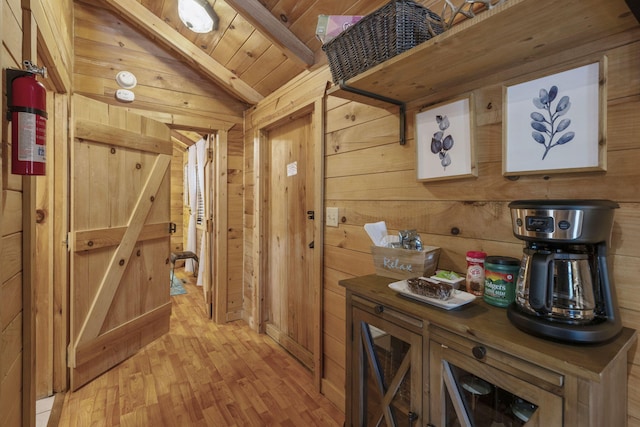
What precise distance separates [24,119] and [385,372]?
1470mm

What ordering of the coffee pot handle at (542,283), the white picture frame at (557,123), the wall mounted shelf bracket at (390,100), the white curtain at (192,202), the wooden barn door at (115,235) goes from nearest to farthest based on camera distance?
the coffee pot handle at (542,283) → the white picture frame at (557,123) → the wall mounted shelf bracket at (390,100) → the wooden barn door at (115,235) → the white curtain at (192,202)

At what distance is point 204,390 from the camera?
6.70 feet

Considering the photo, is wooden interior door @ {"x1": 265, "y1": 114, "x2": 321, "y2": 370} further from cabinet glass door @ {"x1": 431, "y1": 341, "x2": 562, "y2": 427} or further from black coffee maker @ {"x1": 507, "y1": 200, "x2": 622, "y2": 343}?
black coffee maker @ {"x1": 507, "y1": 200, "x2": 622, "y2": 343}

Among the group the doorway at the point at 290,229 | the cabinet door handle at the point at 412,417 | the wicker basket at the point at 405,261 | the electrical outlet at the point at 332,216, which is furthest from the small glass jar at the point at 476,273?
the doorway at the point at 290,229

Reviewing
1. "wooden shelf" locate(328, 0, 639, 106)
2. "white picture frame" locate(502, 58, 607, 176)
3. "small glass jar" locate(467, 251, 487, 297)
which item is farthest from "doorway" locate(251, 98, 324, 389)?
"white picture frame" locate(502, 58, 607, 176)

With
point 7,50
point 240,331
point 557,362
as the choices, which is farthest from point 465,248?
point 240,331

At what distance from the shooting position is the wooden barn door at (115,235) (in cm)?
209

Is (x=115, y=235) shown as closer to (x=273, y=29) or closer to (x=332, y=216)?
(x=332, y=216)

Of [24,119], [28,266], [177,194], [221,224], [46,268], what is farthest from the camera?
[177,194]

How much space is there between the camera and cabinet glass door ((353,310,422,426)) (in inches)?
38.2

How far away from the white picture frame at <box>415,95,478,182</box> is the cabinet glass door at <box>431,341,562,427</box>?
26.0 inches

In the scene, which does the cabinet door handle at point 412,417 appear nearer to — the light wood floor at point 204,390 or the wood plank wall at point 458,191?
the wood plank wall at point 458,191

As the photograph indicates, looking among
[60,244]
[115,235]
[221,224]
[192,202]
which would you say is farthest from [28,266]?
[192,202]

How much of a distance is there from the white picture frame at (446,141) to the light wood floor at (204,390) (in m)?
1.52
